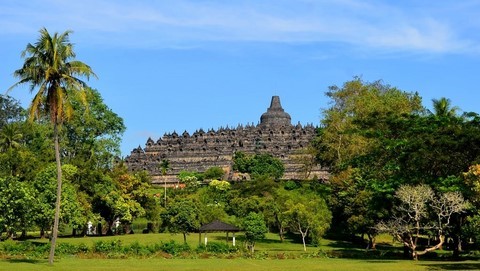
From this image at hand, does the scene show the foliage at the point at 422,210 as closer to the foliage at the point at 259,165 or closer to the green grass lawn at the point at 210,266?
the green grass lawn at the point at 210,266

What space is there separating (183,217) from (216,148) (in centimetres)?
8547

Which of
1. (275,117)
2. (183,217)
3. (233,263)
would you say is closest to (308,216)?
(183,217)

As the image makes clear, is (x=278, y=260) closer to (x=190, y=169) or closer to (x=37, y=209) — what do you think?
(x=37, y=209)

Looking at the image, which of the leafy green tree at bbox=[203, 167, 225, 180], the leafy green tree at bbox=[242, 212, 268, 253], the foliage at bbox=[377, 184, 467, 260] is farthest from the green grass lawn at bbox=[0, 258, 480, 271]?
the leafy green tree at bbox=[203, 167, 225, 180]

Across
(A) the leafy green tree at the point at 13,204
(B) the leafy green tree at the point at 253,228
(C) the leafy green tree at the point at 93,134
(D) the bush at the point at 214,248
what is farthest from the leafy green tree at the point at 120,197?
(A) the leafy green tree at the point at 13,204

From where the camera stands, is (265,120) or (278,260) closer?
(278,260)

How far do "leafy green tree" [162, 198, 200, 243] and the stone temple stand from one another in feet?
219

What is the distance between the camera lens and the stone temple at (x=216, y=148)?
447ft

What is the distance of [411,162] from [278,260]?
1190 cm

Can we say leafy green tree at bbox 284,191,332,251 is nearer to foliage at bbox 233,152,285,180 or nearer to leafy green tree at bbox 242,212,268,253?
leafy green tree at bbox 242,212,268,253

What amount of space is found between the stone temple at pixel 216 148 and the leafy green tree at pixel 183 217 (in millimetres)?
66846

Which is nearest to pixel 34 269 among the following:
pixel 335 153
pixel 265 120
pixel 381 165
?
pixel 381 165

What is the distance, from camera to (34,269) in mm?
33281

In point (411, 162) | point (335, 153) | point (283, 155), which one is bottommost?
point (411, 162)
